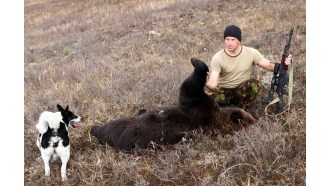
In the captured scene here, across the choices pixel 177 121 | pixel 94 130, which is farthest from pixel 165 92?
pixel 177 121

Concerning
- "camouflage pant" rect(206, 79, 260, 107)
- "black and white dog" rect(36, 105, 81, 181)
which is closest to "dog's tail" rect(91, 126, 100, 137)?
"black and white dog" rect(36, 105, 81, 181)

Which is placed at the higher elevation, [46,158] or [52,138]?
[52,138]

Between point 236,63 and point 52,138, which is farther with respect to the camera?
point 236,63

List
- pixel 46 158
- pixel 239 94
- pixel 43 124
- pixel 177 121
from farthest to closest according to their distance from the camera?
pixel 239 94 → pixel 177 121 → pixel 46 158 → pixel 43 124

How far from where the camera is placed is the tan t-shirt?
18.2 feet

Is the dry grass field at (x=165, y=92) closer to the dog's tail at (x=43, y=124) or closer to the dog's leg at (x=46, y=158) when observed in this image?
the dog's leg at (x=46, y=158)

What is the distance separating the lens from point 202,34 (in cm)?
1219

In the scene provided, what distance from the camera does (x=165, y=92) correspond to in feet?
22.4

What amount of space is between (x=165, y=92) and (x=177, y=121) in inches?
80.2

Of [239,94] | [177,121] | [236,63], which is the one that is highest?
[236,63]

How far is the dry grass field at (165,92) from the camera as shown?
4074mm

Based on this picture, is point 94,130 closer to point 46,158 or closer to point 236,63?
point 46,158

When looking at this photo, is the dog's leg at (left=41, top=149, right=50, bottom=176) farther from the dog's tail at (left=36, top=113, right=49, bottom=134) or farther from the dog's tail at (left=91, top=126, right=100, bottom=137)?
the dog's tail at (left=91, top=126, right=100, bottom=137)

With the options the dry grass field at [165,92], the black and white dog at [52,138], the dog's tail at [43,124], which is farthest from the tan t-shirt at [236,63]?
the dog's tail at [43,124]
